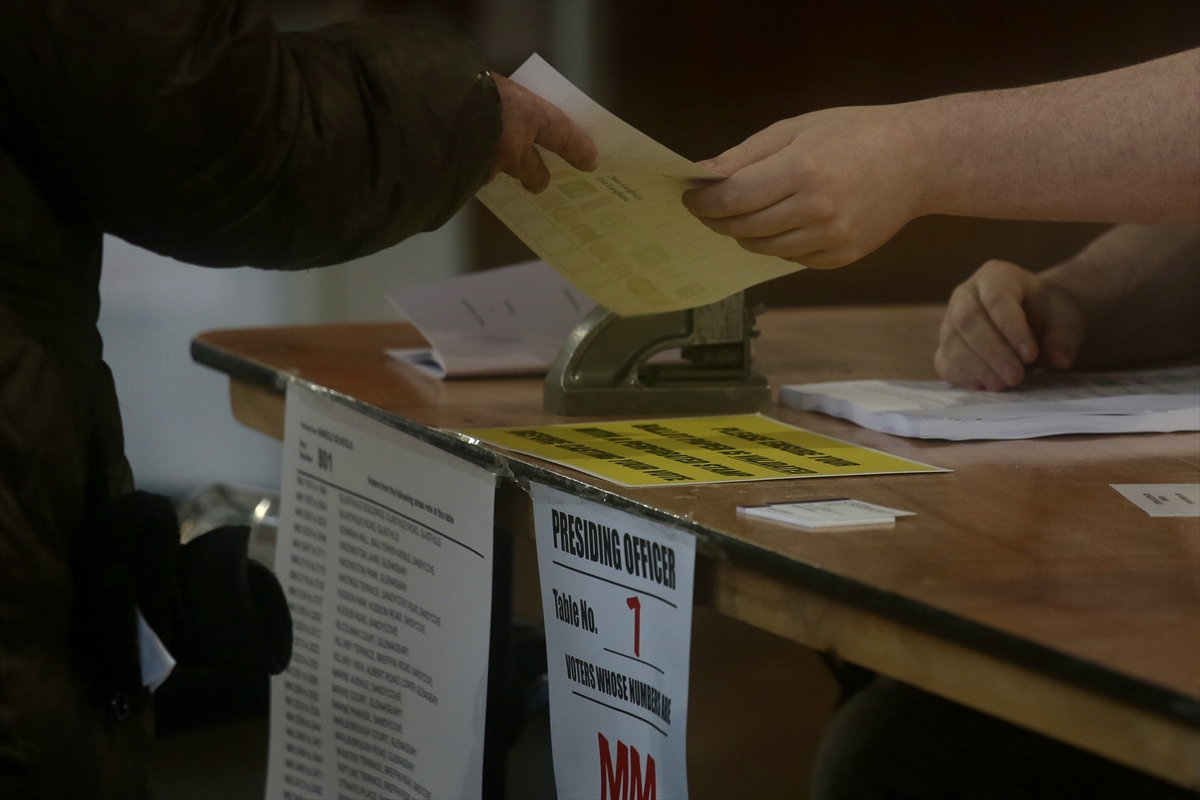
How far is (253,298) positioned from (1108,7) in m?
2.32

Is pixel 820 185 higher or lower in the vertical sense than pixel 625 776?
higher

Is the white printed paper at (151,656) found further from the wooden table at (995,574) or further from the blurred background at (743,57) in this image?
the blurred background at (743,57)

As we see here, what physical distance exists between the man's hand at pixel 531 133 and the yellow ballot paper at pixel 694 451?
0.19 m

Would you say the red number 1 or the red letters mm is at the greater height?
A: the red number 1

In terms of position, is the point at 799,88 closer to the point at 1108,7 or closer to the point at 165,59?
the point at 1108,7

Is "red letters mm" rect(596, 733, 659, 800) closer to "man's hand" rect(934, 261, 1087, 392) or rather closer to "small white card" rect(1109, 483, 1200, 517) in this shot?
"small white card" rect(1109, 483, 1200, 517)

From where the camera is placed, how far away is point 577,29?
9.64 feet

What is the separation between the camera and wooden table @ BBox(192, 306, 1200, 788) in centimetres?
49

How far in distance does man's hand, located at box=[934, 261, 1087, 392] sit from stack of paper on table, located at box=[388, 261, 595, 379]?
37 cm

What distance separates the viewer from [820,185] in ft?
2.84

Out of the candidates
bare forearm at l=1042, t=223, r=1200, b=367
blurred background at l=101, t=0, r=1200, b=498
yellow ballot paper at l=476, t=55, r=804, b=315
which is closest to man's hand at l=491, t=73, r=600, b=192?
yellow ballot paper at l=476, t=55, r=804, b=315

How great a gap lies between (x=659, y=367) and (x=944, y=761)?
39 cm

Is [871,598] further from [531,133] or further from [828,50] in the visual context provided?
[828,50]

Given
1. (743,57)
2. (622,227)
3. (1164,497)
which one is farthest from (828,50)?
(1164,497)
